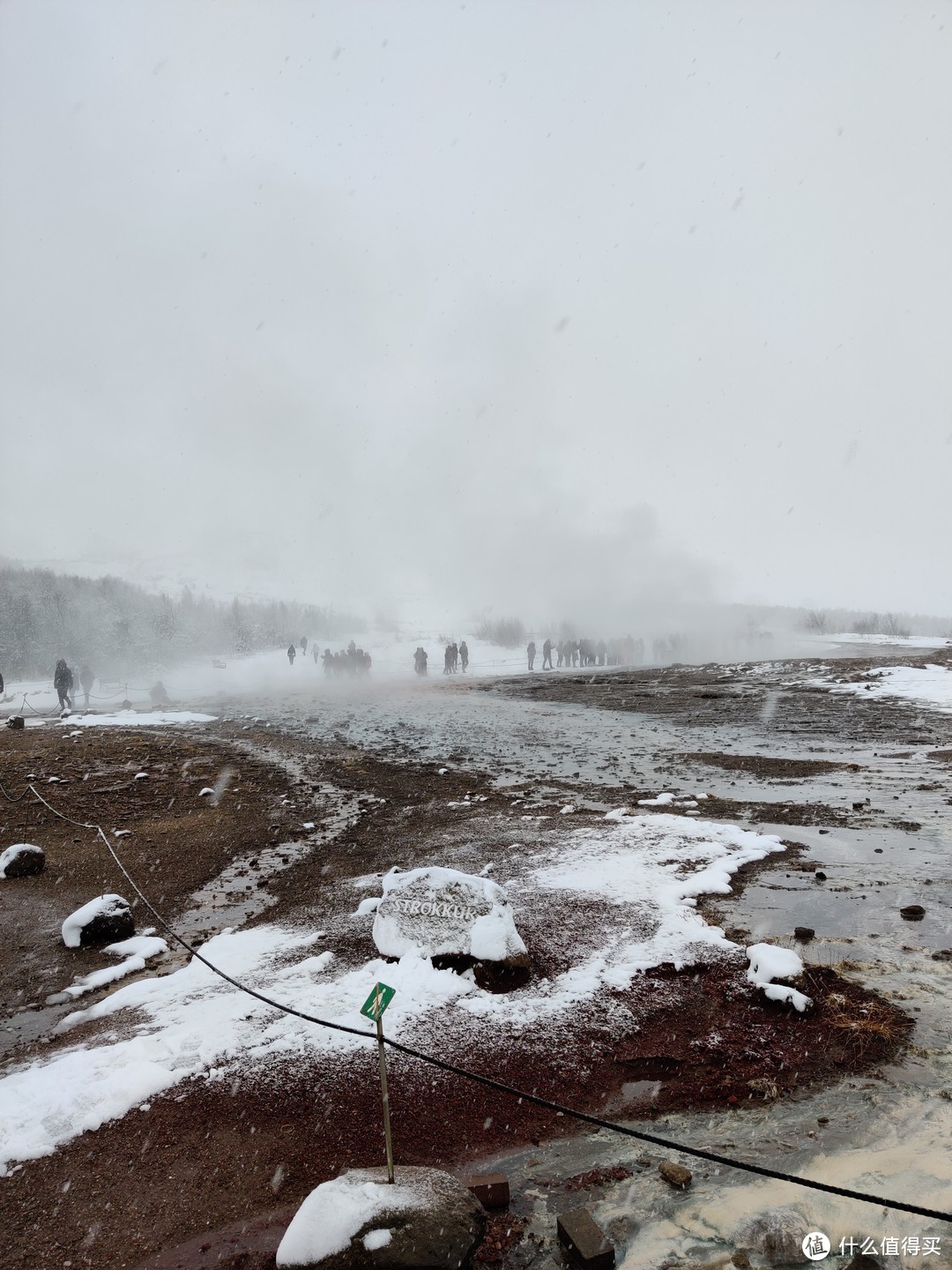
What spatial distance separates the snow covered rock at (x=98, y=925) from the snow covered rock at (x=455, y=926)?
304cm

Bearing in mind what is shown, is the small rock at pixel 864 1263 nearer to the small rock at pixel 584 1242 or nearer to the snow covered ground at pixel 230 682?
the small rock at pixel 584 1242

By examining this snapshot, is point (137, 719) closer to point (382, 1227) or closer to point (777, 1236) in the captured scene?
point (382, 1227)

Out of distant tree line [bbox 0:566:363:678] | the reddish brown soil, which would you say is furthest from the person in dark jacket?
distant tree line [bbox 0:566:363:678]

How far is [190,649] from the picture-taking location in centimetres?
9362

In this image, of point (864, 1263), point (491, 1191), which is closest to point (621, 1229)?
point (491, 1191)

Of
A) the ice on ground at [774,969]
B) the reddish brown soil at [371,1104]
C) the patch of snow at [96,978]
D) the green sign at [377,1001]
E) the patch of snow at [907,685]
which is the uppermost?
the green sign at [377,1001]

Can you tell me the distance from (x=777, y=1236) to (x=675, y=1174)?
54 cm

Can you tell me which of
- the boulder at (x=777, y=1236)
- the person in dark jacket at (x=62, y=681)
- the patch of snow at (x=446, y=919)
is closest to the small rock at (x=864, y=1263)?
the boulder at (x=777, y=1236)

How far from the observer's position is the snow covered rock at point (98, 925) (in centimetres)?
660

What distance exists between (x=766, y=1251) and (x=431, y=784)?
36.6ft

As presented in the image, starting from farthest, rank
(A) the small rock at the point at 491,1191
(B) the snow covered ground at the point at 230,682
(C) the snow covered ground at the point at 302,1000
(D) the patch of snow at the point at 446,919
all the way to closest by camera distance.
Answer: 1. (B) the snow covered ground at the point at 230,682
2. (D) the patch of snow at the point at 446,919
3. (C) the snow covered ground at the point at 302,1000
4. (A) the small rock at the point at 491,1191

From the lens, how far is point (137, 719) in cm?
2634

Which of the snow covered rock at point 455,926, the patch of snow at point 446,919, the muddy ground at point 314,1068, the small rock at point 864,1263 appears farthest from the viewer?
the patch of snow at point 446,919

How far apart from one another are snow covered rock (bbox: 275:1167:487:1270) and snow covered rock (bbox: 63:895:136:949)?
4924 millimetres
